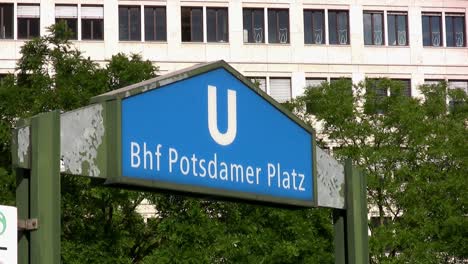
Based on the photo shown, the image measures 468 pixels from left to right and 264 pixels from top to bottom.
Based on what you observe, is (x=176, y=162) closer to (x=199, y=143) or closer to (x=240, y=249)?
(x=199, y=143)

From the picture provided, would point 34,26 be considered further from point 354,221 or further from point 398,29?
point 354,221

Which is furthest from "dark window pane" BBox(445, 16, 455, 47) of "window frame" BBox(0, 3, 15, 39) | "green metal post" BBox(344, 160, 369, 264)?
"green metal post" BBox(344, 160, 369, 264)

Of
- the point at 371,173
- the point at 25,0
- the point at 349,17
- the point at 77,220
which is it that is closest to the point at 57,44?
the point at 77,220

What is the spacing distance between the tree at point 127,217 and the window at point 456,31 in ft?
79.3

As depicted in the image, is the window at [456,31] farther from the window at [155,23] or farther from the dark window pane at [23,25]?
the dark window pane at [23,25]

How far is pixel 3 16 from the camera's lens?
5500cm

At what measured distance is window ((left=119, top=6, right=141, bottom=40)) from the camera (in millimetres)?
56156

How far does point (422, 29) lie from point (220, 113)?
49.9 meters

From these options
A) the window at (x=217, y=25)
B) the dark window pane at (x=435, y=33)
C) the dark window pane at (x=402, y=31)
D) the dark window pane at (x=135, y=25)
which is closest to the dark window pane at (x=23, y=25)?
the dark window pane at (x=135, y=25)

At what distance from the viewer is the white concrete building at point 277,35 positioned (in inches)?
2192

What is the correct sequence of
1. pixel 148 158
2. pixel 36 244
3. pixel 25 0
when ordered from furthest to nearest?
1. pixel 25 0
2. pixel 148 158
3. pixel 36 244

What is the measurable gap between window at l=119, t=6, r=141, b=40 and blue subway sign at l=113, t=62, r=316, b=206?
45335 millimetres

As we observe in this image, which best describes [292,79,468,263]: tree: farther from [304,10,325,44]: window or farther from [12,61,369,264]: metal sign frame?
[12,61,369,264]: metal sign frame

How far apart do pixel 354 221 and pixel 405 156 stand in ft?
95.3
